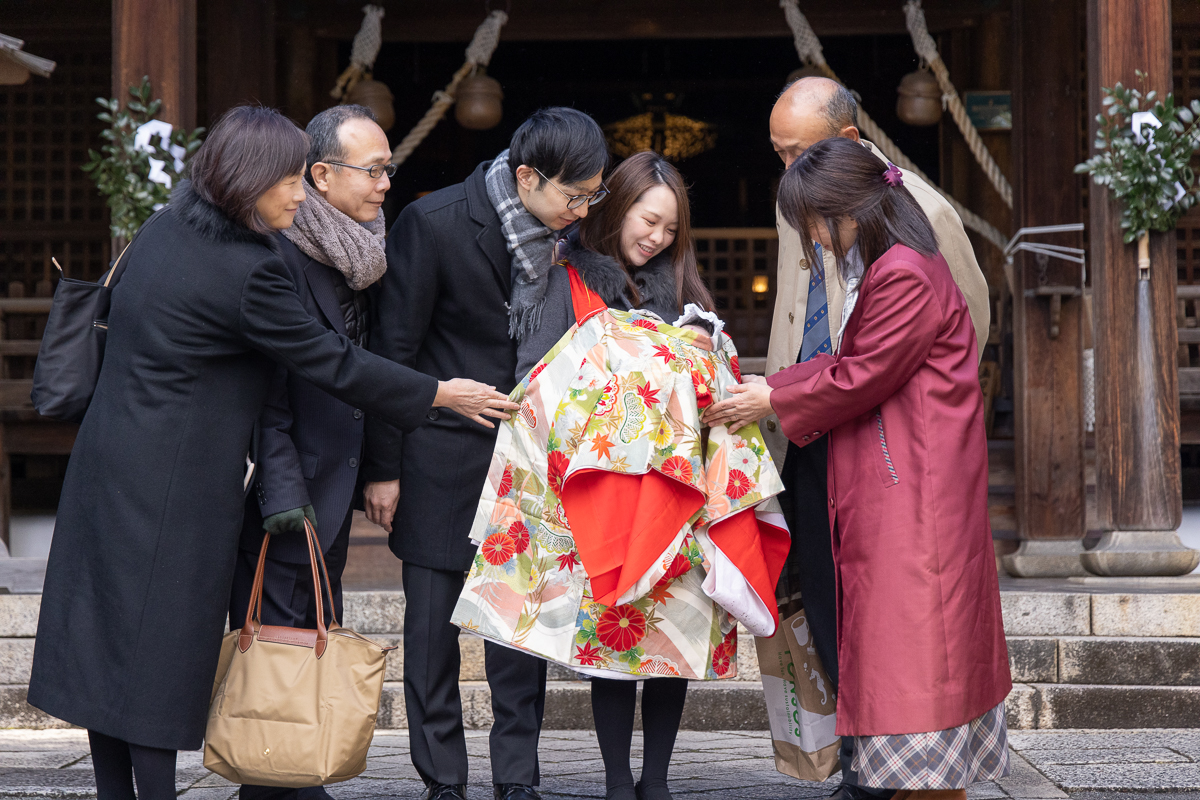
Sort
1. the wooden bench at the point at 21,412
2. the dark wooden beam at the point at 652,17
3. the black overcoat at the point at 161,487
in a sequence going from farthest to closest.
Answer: the dark wooden beam at the point at 652,17 → the wooden bench at the point at 21,412 → the black overcoat at the point at 161,487

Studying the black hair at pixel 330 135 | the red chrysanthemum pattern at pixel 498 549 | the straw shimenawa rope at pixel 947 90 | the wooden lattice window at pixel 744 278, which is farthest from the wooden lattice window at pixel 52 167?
the red chrysanthemum pattern at pixel 498 549

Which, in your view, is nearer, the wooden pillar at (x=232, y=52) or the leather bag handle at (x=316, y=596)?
the leather bag handle at (x=316, y=596)

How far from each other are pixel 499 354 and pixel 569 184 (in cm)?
54

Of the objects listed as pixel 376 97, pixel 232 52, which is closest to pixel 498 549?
pixel 232 52

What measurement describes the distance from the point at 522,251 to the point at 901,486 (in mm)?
1251

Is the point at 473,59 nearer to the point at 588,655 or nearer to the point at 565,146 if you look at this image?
the point at 565,146

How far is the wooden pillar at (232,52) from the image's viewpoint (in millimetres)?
7387

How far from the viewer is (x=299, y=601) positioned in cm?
322

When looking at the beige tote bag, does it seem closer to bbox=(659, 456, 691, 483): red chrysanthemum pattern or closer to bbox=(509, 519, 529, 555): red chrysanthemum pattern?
bbox=(509, 519, 529, 555): red chrysanthemum pattern

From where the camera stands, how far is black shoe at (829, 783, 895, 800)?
338cm

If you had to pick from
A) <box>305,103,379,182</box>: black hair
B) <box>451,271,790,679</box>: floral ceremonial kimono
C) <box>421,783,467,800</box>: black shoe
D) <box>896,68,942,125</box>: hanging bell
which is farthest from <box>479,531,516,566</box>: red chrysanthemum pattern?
<box>896,68,942,125</box>: hanging bell

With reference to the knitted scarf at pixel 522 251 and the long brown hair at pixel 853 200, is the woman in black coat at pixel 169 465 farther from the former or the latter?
the long brown hair at pixel 853 200

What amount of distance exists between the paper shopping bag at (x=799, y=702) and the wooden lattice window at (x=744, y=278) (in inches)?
193

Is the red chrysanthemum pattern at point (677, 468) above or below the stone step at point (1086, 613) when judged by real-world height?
above
